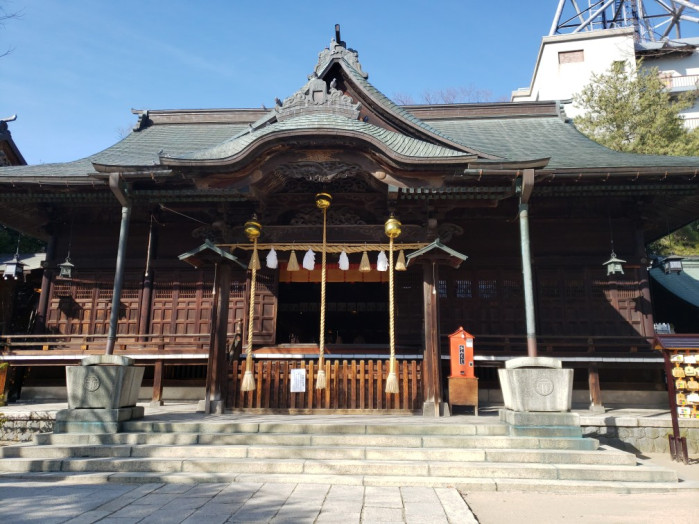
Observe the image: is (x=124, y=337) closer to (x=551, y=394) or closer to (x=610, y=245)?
(x=551, y=394)

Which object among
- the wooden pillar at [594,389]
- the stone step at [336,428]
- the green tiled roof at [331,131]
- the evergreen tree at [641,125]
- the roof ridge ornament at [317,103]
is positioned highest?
the evergreen tree at [641,125]

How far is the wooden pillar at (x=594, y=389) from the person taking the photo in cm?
1059

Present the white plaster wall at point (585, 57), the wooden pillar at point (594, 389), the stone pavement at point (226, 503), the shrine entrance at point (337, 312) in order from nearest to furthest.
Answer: the stone pavement at point (226, 503)
the wooden pillar at point (594, 389)
the shrine entrance at point (337, 312)
the white plaster wall at point (585, 57)

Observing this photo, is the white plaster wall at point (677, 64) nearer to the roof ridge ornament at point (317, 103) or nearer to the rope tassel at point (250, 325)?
the roof ridge ornament at point (317, 103)

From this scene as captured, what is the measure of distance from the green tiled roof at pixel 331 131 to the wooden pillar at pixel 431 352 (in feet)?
7.57

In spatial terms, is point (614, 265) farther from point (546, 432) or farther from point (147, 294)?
point (147, 294)

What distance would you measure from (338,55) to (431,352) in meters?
8.39

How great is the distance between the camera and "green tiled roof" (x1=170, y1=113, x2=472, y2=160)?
8648 millimetres

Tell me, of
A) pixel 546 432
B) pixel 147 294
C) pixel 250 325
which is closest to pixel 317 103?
pixel 250 325

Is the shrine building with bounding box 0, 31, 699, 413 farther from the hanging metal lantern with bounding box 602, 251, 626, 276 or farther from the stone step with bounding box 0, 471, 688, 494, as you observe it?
the stone step with bounding box 0, 471, 688, 494

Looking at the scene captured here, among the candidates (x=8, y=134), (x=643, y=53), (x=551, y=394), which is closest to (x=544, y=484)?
(x=551, y=394)

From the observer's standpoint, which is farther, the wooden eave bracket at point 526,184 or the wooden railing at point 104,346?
the wooden railing at point 104,346

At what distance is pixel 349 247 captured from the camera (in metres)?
10.1

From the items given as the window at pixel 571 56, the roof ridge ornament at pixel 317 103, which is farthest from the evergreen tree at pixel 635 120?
the roof ridge ornament at pixel 317 103
